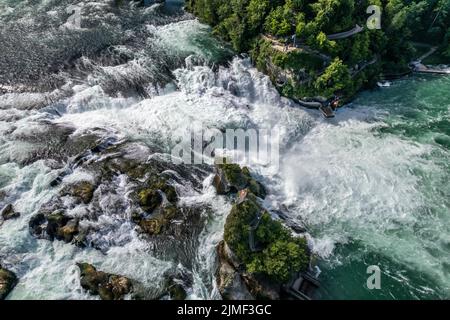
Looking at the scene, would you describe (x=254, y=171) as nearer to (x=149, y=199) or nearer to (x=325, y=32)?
(x=149, y=199)

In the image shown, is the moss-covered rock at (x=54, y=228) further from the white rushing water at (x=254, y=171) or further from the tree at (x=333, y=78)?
the tree at (x=333, y=78)

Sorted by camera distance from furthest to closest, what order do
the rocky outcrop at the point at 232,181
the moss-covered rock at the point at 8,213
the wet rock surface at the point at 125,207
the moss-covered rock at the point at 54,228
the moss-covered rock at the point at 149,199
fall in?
the rocky outcrop at the point at 232,181, the moss-covered rock at the point at 149,199, the moss-covered rock at the point at 8,213, the wet rock surface at the point at 125,207, the moss-covered rock at the point at 54,228

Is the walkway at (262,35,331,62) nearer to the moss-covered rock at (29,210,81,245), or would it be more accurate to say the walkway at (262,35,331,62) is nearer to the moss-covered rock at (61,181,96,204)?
the moss-covered rock at (61,181,96,204)

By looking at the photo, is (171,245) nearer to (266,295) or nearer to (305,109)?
(266,295)

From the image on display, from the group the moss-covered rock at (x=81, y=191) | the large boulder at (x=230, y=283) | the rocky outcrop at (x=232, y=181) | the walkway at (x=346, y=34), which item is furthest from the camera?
the walkway at (x=346, y=34)

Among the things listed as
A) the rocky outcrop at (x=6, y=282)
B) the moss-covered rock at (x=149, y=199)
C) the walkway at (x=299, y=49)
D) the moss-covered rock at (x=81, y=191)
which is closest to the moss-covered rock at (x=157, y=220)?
the moss-covered rock at (x=149, y=199)
